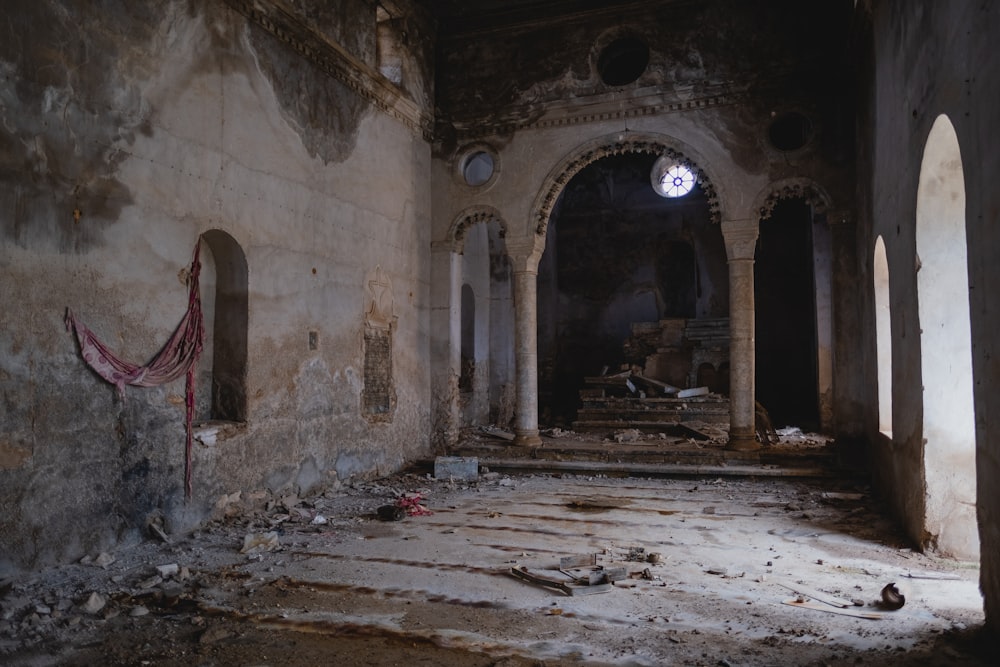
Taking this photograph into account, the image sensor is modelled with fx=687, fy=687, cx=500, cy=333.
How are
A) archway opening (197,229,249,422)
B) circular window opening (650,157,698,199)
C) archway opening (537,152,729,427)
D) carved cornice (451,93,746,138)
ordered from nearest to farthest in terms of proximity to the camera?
archway opening (197,229,249,422) → carved cornice (451,93,746,138) → archway opening (537,152,729,427) → circular window opening (650,157,698,199)

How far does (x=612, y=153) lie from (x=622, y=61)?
4128mm

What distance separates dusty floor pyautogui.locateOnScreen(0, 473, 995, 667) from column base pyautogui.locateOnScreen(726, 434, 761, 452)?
2.35 m

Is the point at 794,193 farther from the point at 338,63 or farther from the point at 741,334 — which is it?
the point at 338,63

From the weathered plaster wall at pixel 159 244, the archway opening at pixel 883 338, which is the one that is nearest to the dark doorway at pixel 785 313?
the archway opening at pixel 883 338

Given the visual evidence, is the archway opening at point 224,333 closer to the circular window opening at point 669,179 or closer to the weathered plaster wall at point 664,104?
the weathered plaster wall at point 664,104

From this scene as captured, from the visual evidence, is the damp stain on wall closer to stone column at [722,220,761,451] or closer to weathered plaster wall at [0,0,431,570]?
weathered plaster wall at [0,0,431,570]

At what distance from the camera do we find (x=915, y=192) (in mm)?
5520

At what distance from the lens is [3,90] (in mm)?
4957

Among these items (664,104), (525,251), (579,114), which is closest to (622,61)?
(579,114)

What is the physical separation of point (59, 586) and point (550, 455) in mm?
6725

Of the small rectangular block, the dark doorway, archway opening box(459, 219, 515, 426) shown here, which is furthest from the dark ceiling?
the dark doorway

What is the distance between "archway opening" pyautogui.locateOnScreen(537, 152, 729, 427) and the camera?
18.9 m

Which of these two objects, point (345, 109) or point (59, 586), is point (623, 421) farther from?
point (59, 586)

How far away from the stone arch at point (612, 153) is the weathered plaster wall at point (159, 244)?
2.83 metres
